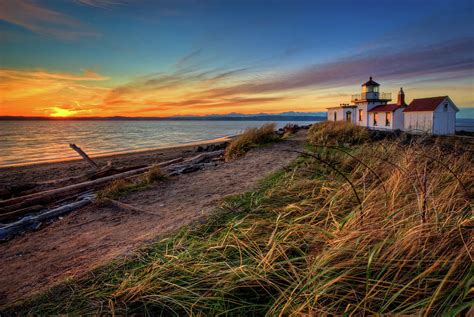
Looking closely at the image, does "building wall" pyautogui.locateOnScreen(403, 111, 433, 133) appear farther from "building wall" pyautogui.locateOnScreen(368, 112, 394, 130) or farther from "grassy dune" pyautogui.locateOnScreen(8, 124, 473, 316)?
"grassy dune" pyautogui.locateOnScreen(8, 124, 473, 316)

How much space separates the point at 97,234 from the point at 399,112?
3426 centimetres

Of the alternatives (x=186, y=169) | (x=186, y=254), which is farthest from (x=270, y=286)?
(x=186, y=169)

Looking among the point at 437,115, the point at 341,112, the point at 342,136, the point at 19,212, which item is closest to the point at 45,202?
the point at 19,212

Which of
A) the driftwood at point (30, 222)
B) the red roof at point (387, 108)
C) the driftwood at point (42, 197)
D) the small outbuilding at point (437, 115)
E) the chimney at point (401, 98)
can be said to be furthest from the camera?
the chimney at point (401, 98)

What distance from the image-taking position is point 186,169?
9234 millimetres

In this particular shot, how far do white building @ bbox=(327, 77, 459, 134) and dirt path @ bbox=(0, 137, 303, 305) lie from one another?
19814 mm

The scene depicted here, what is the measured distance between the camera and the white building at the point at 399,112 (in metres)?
26.3

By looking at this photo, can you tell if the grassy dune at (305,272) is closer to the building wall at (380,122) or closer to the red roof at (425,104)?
the red roof at (425,104)

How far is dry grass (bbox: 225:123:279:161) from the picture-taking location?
12.3 meters

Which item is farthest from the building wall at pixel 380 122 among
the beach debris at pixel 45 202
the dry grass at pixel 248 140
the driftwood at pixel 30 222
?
the driftwood at pixel 30 222

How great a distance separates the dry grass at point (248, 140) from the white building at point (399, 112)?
1124 cm

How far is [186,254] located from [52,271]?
1736 millimetres

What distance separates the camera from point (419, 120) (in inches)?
1093

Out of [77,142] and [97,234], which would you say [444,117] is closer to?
[97,234]
